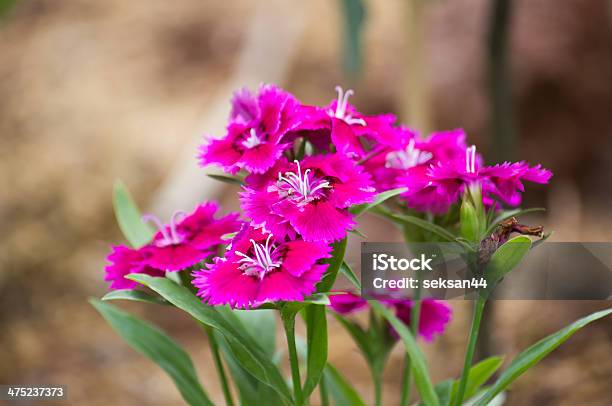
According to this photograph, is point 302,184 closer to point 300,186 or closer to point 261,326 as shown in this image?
point 300,186

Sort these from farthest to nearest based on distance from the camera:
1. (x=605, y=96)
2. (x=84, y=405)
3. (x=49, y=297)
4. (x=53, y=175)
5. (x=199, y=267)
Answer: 1. (x=53, y=175)
2. (x=49, y=297)
3. (x=605, y=96)
4. (x=84, y=405)
5. (x=199, y=267)

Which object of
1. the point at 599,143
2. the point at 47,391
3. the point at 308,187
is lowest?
the point at 47,391

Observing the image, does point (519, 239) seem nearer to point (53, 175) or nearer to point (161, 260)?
point (161, 260)

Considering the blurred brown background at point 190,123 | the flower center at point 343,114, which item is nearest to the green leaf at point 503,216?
the flower center at point 343,114

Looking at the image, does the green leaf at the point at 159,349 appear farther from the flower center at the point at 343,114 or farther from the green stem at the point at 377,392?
the flower center at the point at 343,114

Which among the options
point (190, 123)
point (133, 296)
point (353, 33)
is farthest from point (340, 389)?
point (190, 123)

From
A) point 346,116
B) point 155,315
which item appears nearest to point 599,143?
point 155,315

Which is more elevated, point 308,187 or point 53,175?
point 53,175

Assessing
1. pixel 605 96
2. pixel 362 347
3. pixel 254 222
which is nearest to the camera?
pixel 254 222
